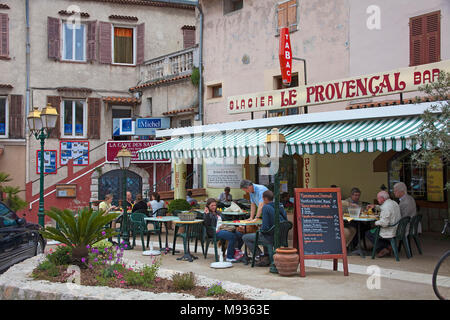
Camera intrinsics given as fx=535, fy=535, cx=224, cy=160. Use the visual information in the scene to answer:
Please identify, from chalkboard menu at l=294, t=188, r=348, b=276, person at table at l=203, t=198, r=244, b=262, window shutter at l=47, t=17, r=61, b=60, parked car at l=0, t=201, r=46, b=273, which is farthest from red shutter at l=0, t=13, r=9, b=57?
chalkboard menu at l=294, t=188, r=348, b=276

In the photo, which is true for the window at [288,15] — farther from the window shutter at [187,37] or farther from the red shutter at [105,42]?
the red shutter at [105,42]

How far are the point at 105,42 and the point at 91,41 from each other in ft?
1.89

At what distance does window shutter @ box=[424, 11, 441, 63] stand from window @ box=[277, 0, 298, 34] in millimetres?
4236

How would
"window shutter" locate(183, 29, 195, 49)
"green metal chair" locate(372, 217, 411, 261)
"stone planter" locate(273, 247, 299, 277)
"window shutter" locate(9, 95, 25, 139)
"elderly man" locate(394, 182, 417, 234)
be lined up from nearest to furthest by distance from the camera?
"stone planter" locate(273, 247, 299, 277) < "green metal chair" locate(372, 217, 411, 261) < "elderly man" locate(394, 182, 417, 234) < "window shutter" locate(9, 95, 25, 139) < "window shutter" locate(183, 29, 195, 49)


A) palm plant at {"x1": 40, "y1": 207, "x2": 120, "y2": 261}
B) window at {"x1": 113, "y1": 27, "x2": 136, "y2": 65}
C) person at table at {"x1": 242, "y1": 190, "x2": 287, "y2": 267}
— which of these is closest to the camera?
palm plant at {"x1": 40, "y1": 207, "x2": 120, "y2": 261}

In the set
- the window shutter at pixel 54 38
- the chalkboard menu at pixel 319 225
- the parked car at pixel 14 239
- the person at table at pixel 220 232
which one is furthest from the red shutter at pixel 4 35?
the chalkboard menu at pixel 319 225

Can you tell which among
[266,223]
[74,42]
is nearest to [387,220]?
[266,223]

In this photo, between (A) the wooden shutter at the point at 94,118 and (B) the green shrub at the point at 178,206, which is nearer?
(B) the green shrub at the point at 178,206

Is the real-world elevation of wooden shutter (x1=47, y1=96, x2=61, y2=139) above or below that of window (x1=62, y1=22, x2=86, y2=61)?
below

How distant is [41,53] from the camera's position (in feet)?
72.1

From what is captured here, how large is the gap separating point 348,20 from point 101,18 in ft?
39.2

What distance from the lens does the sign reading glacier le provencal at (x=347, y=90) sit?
10617 millimetres

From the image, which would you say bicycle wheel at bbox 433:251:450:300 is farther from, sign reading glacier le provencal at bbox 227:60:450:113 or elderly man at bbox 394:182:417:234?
sign reading glacier le provencal at bbox 227:60:450:113

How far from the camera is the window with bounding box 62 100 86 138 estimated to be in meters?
22.3
